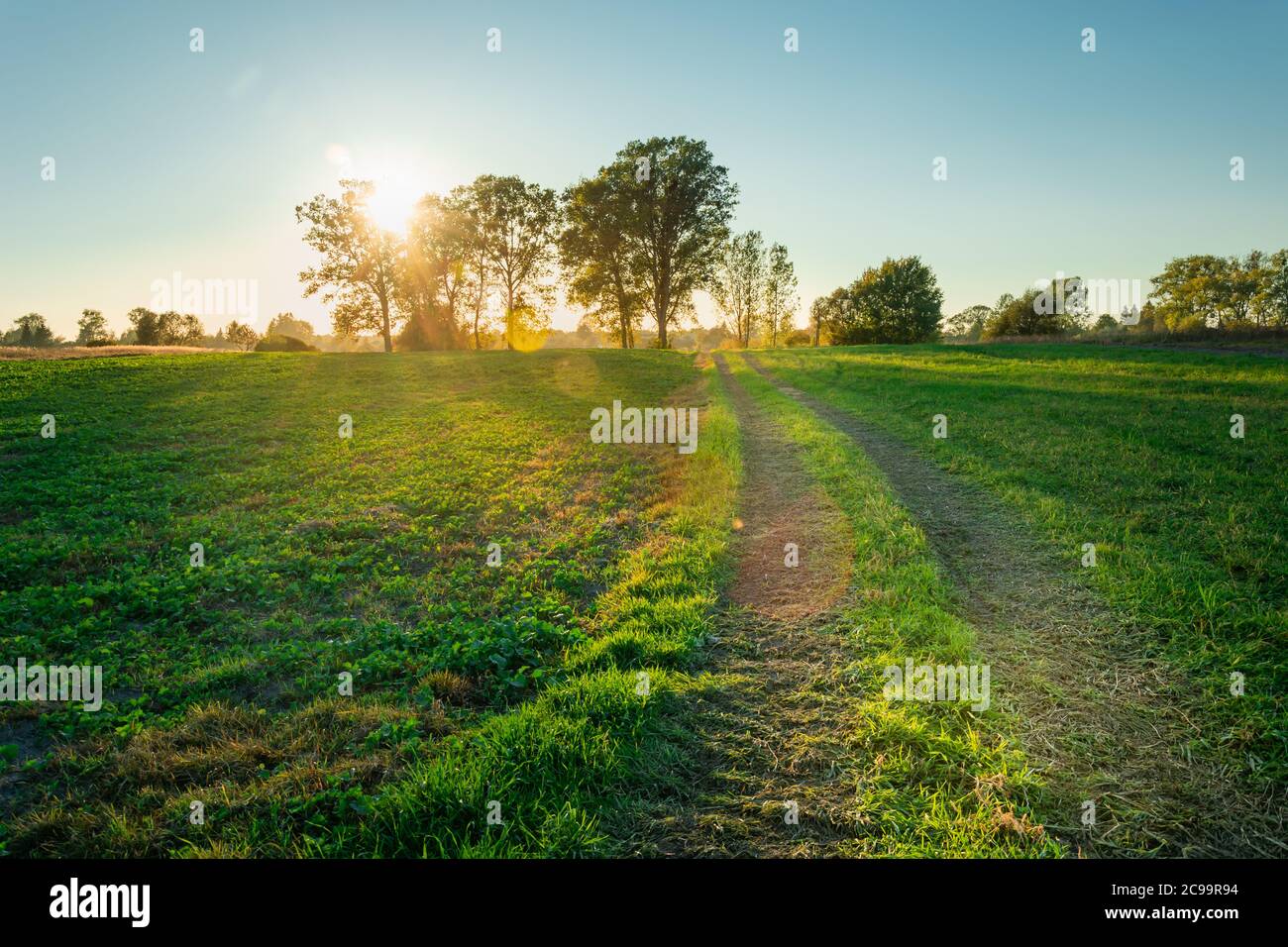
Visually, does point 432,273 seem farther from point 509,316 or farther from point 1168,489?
point 1168,489

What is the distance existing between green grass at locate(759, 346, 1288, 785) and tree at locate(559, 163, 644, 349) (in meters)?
42.3

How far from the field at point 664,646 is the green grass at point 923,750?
32 mm

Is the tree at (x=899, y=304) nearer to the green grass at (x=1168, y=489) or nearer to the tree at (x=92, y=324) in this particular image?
the green grass at (x=1168, y=489)

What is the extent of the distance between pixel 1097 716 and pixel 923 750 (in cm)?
168

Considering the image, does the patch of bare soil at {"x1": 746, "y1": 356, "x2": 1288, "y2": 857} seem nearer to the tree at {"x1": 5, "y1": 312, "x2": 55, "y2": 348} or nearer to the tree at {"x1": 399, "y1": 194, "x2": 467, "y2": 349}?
the tree at {"x1": 399, "y1": 194, "x2": 467, "y2": 349}

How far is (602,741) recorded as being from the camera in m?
4.38

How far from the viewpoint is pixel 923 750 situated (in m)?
4.16

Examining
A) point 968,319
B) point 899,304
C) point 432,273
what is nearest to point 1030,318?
point 899,304

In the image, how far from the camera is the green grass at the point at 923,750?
3420 mm

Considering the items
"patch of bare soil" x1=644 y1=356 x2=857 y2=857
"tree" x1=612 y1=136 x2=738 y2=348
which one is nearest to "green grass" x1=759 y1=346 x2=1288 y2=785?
"patch of bare soil" x1=644 y1=356 x2=857 y2=857

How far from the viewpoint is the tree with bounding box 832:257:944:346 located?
8300 centimetres
